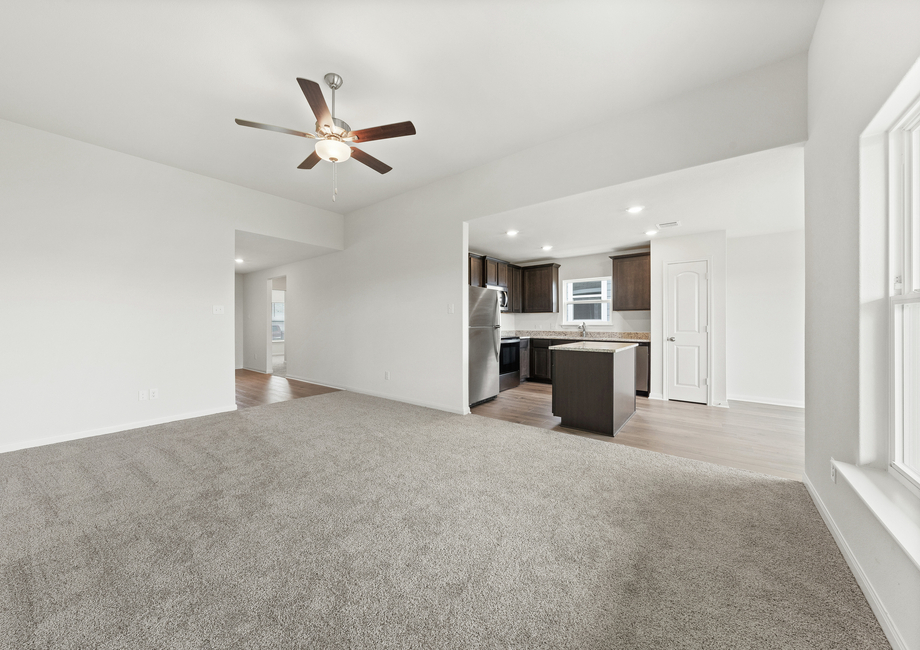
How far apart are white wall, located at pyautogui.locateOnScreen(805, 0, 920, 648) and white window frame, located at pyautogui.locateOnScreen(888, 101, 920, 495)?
0.35ft

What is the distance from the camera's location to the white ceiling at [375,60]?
1956mm

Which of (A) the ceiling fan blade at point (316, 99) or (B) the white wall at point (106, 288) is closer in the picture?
(A) the ceiling fan blade at point (316, 99)

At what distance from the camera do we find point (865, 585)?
52.4 inches

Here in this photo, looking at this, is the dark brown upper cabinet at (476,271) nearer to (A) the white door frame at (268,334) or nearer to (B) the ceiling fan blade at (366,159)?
(B) the ceiling fan blade at (366,159)

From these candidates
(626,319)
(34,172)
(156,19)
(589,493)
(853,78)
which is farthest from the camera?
(626,319)

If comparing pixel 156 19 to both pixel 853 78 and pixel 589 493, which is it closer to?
pixel 853 78

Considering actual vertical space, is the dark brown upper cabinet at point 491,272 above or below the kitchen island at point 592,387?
above

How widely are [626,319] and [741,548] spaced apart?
4887 millimetres

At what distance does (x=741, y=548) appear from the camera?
1.62 meters

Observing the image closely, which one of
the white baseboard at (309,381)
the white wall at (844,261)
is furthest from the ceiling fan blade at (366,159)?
the white baseboard at (309,381)

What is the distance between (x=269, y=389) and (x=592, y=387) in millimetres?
4989

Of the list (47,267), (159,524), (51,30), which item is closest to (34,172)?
(47,267)

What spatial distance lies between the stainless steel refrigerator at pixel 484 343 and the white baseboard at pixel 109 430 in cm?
308

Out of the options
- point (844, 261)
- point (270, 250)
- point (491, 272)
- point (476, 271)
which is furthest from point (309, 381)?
point (844, 261)
